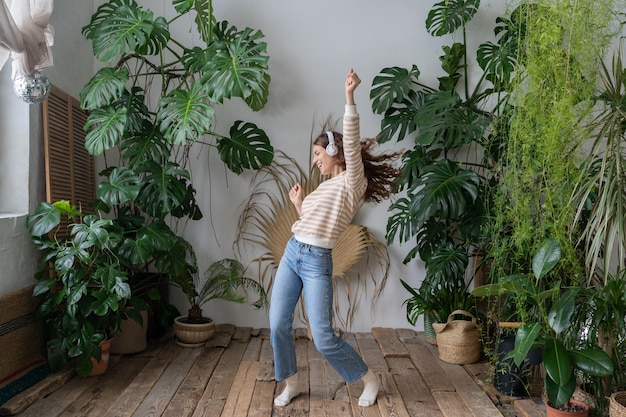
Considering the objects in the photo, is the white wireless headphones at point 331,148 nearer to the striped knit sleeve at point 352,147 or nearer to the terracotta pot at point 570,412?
the striped knit sleeve at point 352,147

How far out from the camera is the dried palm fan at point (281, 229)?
470cm

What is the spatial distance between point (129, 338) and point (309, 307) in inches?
60.9

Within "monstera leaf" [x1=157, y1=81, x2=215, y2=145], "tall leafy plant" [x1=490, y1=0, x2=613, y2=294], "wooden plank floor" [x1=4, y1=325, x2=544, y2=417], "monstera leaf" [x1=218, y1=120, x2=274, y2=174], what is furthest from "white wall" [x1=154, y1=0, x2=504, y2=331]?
"tall leafy plant" [x1=490, y1=0, x2=613, y2=294]

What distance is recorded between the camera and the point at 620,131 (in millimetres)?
2945

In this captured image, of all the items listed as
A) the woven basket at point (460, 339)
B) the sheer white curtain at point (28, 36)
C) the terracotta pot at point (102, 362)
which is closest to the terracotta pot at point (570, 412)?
the woven basket at point (460, 339)

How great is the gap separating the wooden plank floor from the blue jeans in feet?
0.75

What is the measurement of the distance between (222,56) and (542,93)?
177 centimetres

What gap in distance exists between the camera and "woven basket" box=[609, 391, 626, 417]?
8.43 ft

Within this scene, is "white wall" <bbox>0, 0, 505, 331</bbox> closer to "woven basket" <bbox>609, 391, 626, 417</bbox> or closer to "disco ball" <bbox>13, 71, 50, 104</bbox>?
"disco ball" <bbox>13, 71, 50, 104</bbox>

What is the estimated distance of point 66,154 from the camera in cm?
391

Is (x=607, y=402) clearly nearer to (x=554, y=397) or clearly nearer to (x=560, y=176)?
(x=554, y=397)

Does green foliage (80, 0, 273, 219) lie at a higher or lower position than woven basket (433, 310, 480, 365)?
higher

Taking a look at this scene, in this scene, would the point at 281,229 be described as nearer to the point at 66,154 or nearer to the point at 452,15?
the point at 66,154

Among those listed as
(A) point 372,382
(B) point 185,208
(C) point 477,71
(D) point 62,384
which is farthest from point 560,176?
(D) point 62,384
